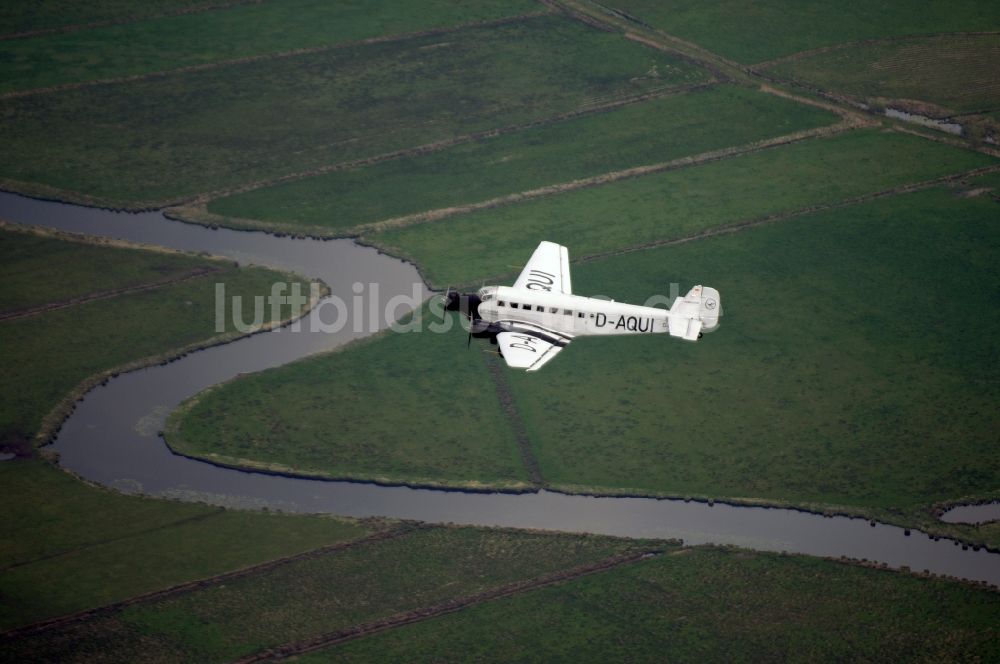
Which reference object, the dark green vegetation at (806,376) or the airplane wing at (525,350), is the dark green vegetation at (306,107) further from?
the airplane wing at (525,350)

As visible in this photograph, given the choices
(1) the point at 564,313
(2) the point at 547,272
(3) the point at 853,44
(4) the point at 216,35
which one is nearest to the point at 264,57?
(4) the point at 216,35

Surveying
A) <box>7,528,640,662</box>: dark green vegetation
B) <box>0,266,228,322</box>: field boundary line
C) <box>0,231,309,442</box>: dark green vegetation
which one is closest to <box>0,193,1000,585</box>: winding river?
<box>7,528,640,662</box>: dark green vegetation

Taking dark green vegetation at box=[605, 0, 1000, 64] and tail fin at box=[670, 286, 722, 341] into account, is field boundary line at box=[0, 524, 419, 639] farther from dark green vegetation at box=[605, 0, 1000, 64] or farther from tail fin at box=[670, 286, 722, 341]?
dark green vegetation at box=[605, 0, 1000, 64]

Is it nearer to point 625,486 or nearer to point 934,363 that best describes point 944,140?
point 934,363

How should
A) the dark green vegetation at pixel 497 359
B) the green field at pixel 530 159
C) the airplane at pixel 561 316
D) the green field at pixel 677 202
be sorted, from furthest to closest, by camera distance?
1. the green field at pixel 530 159
2. the green field at pixel 677 202
3. the airplane at pixel 561 316
4. the dark green vegetation at pixel 497 359

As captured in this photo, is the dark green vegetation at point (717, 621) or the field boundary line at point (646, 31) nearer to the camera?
the dark green vegetation at point (717, 621)

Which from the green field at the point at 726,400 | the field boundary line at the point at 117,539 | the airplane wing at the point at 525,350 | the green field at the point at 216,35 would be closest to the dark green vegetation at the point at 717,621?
the green field at the point at 726,400

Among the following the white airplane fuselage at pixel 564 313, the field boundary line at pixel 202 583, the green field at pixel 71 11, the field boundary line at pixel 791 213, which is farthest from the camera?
the green field at pixel 71 11
